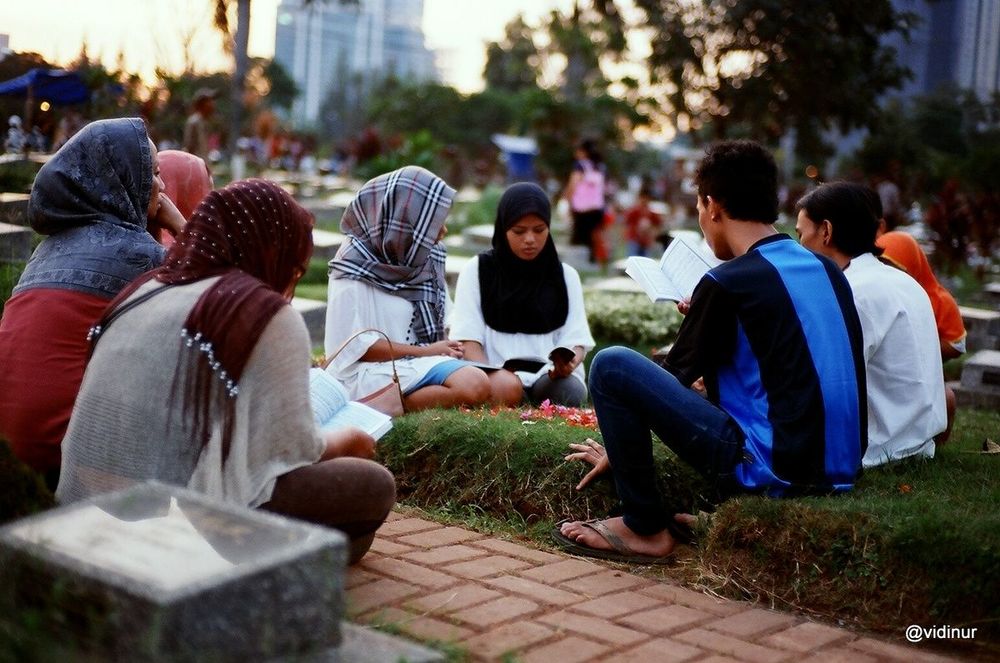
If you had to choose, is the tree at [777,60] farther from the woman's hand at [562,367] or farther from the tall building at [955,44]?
the woman's hand at [562,367]

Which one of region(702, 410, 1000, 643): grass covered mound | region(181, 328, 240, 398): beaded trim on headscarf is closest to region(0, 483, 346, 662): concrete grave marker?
region(181, 328, 240, 398): beaded trim on headscarf

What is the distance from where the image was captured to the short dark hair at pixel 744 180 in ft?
13.2

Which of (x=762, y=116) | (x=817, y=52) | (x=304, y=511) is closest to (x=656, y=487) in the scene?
(x=304, y=511)

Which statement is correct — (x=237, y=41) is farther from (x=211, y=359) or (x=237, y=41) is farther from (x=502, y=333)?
(x=211, y=359)

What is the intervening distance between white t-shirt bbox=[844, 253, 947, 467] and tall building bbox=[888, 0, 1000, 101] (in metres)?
12.2

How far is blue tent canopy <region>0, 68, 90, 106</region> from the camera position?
1142cm

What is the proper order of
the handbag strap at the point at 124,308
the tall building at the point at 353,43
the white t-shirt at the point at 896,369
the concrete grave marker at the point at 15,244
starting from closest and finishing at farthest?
the handbag strap at the point at 124,308 < the white t-shirt at the point at 896,369 < the concrete grave marker at the point at 15,244 < the tall building at the point at 353,43

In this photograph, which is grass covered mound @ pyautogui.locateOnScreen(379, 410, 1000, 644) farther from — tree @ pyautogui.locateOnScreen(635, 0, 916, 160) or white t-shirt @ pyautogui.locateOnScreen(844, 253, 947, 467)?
tree @ pyautogui.locateOnScreen(635, 0, 916, 160)

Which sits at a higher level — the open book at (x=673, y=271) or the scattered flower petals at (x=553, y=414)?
the open book at (x=673, y=271)

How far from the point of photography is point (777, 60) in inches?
672

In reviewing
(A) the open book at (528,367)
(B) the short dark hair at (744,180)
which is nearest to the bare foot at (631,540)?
(B) the short dark hair at (744,180)

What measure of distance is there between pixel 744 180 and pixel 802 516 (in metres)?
1.15

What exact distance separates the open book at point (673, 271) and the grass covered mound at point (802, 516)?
0.64 m

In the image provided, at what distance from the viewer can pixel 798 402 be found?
12.7ft
